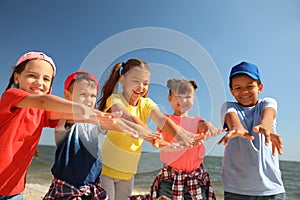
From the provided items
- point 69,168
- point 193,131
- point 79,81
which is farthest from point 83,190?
point 193,131

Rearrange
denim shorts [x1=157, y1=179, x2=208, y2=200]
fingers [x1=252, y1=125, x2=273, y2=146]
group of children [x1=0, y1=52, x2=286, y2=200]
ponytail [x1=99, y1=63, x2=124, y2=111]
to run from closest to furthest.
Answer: fingers [x1=252, y1=125, x2=273, y2=146], group of children [x1=0, y1=52, x2=286, y2=200], denim shorts [x1=157, y1=179, x2=208, y2=200], ponytail [x1=99, y1=63, x2=124, y2=111]

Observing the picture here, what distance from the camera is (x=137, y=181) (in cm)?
1192

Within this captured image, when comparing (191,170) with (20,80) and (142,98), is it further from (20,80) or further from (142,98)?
(20,80)

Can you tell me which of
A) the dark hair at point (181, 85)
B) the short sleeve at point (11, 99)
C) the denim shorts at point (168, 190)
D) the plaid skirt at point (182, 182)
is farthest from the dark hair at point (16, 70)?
the denim shorts at point (168, 190)

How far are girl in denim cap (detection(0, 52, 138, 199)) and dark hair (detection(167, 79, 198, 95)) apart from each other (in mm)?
1054

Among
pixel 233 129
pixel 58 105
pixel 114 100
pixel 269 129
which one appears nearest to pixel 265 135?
pixel 269 129

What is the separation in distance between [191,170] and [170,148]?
345mm

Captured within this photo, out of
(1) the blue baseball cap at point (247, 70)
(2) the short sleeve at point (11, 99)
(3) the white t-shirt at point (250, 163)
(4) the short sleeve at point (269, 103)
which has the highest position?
(1) the blue baseball cap at point (247, 70)

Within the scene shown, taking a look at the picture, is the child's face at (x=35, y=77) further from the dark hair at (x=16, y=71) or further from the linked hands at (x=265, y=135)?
the linked hands at (x=265, y=135)

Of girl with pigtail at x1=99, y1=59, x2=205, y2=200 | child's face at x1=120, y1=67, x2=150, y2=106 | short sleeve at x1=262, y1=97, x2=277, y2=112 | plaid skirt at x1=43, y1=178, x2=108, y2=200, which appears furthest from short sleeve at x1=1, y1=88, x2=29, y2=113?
short sleeve at x1=262, y1=97, x2=277, y2=112

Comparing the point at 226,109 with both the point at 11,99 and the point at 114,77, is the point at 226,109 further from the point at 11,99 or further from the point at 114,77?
the point at 11,99

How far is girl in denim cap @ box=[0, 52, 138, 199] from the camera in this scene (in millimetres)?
2066

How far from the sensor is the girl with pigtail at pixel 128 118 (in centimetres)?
262

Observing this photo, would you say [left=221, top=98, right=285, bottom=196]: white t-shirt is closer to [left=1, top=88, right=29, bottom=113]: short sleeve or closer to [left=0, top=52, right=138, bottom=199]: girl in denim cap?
[left=0, top=52, right=138, bottom=199]: girl in denim cap
